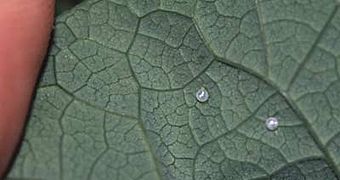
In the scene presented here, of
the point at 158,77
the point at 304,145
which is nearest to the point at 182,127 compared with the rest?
the point at 158,77

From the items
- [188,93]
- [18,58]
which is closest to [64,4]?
[18,58]

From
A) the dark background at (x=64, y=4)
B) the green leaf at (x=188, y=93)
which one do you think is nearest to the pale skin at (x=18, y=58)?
the green leaf at (x=188, y=93)

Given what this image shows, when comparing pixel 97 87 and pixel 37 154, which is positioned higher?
pixel 97 87

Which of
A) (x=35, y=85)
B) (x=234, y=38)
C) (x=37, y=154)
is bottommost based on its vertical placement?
(x=37, y=154)

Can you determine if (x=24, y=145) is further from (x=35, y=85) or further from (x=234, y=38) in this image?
(x=234, y=38)

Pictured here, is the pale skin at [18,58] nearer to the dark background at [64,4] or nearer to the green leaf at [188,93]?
the green leaf at [188,93]
